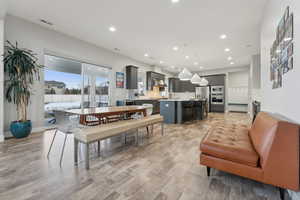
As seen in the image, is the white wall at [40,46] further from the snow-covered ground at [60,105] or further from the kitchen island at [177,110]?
the kitchen island at [177,110]

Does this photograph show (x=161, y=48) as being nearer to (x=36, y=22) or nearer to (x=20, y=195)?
(x=36, y=22)

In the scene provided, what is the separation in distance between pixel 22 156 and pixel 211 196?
3.11m

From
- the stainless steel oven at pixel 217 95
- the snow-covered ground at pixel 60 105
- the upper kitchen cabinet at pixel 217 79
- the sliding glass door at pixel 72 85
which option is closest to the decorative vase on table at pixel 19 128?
the sliding glass door at pixel 72 85

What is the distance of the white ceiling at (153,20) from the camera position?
2938 millimetres

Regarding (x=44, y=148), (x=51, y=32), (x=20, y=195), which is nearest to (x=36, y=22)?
(x=51, y=32)

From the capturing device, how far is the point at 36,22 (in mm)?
3791

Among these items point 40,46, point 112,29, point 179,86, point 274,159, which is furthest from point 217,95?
point 40,46

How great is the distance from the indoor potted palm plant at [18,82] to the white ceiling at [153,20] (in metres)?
1.07

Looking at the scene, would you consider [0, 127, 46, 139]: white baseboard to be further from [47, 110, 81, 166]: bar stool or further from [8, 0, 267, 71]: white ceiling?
[8, 0, 267, 71]: white ceiling

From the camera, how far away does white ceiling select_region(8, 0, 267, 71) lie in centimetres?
294

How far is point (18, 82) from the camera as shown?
3.35 metres

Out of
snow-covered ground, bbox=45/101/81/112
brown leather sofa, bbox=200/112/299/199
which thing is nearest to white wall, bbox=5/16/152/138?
snow-covered ground, bbox=45/101/81/112

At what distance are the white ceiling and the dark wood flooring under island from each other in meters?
3.15

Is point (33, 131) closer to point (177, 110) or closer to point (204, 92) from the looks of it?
point (177, 110)
